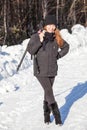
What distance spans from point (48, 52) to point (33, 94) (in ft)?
11.1

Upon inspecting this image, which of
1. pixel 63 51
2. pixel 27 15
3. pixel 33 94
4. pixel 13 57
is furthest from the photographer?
pixel 27 15

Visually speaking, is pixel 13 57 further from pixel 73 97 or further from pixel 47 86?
pixel 47 86

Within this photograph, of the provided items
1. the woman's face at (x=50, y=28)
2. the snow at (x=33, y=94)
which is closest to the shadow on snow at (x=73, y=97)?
the snow at (x=33, y=94)

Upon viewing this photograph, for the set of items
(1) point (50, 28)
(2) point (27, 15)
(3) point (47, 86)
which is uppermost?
(1) point (50, 28)

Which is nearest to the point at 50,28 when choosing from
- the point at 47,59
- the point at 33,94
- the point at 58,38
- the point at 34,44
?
the point at 58,38

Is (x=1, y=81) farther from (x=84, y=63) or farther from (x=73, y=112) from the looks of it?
(x=84, y=63)

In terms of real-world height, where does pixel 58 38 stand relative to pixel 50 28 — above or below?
below

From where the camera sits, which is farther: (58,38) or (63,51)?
(63,51)

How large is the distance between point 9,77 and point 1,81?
0.88 m

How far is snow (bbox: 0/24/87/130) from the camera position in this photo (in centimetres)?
845

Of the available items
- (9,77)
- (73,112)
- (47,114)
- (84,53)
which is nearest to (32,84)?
(9,77)

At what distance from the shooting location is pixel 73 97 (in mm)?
10445

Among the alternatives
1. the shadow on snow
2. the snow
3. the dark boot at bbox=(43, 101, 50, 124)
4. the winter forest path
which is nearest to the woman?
the dark boot at bbox=(43, 101, 50, 124)

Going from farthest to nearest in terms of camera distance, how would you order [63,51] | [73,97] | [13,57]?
[13,57] → [73,97] → [63,51]
